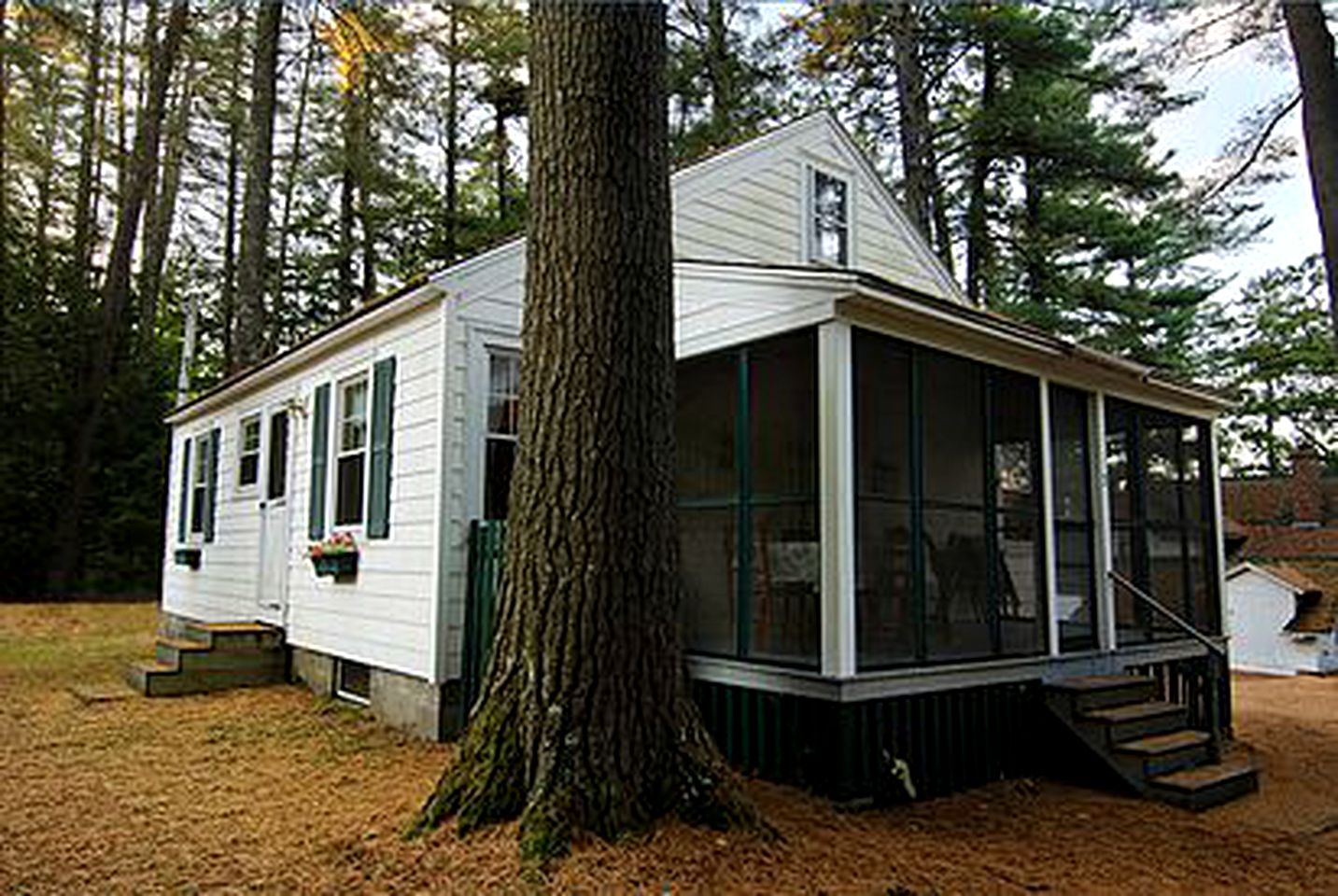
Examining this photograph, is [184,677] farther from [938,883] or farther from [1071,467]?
[1071,467]

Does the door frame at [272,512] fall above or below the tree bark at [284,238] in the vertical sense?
below

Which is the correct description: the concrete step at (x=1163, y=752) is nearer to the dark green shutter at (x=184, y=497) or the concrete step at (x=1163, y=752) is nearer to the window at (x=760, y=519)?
the window at (x=760, y=519)

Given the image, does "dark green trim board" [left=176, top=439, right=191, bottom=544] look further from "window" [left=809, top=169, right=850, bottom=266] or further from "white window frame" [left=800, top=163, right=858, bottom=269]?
"window" [left=809, top=169, right=850, bottom=266]

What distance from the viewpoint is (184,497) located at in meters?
12.0

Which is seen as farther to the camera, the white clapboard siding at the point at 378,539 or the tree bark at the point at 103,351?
the tree bark at the point at 103,351

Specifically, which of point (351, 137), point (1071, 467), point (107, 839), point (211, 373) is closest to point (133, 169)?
point (351, 137)

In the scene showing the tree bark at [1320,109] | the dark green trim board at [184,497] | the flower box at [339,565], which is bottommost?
the flower box at [339,565]

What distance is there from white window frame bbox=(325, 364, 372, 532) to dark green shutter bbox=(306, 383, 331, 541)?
0.09m

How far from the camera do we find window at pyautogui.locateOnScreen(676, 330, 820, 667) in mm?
5348

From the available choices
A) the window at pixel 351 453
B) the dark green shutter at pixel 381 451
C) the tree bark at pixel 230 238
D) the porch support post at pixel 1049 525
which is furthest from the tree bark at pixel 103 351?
the porch support post at pixel 1049 525

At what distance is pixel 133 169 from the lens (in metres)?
16.6

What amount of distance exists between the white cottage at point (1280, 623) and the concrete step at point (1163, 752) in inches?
426

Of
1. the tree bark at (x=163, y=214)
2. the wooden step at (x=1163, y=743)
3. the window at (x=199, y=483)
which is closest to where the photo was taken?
the wooden step at (x=1163, y=743)

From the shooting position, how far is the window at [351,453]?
7.39 m
